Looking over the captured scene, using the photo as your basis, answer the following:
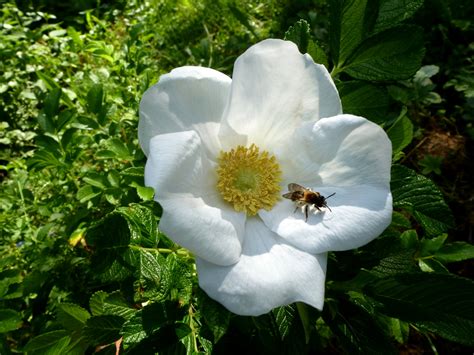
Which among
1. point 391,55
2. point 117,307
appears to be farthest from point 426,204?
point 117,307

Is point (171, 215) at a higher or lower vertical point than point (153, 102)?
lower

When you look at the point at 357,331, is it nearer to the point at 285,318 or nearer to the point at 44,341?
the point at 285,318

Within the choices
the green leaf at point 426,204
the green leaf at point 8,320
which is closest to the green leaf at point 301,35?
the green leaf at point 426,204

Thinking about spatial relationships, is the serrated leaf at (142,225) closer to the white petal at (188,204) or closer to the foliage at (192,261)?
the foliage at (192,261)

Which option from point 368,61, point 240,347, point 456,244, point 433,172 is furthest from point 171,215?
point 433,172

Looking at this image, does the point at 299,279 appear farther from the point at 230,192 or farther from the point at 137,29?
the point at 137,29

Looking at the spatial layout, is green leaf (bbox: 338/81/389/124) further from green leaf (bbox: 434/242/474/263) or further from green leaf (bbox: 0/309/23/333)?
green leaf (bbox: 0/309/23/333)
